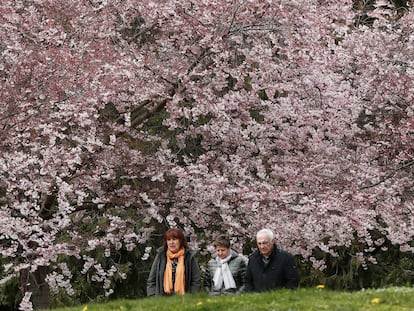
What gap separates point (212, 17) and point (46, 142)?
8.15 ft

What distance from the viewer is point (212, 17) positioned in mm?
Result: 10406

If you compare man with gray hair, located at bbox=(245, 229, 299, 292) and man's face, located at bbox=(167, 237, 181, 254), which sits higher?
man's face, located at bbox=(167, 237, 181, 254)

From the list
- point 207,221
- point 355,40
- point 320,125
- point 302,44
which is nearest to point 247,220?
point 207,221

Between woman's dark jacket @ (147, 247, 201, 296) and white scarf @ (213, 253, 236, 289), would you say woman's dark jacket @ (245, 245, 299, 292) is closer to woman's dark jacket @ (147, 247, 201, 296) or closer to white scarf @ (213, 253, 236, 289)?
white scarf @ (213, 253, 236, 289)

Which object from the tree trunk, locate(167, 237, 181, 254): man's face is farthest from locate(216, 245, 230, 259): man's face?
the tree trunk

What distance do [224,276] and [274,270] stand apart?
1.84ft

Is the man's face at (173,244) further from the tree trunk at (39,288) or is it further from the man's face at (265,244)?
the tree trunk at (39,288)

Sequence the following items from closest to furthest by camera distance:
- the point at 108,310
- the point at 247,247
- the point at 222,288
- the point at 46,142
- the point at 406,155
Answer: the point at 108,310 < the point at 222,288 < the point at 46,142 < the point at 406,155 < the point at 247,247

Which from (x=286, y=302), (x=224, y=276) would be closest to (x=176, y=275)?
(x=224, y=276)

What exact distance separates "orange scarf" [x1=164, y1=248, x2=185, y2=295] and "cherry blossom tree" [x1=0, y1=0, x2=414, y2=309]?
6.06 ft

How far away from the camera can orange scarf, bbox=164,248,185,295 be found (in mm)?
8070

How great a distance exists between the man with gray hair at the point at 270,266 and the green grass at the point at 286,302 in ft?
0.90

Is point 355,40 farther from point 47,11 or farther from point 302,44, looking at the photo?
point 47,11

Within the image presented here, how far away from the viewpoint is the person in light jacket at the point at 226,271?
8.12m
